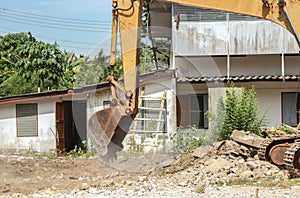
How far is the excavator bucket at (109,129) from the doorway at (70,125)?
7.54 meters

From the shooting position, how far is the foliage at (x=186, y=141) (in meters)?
16.2

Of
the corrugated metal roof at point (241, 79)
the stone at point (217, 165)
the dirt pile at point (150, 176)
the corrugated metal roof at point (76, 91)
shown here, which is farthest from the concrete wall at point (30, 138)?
the stone at point (217, 165)

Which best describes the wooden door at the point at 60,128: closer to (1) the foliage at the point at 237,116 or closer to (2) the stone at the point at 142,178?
(1) the foliage at the point at 237,116

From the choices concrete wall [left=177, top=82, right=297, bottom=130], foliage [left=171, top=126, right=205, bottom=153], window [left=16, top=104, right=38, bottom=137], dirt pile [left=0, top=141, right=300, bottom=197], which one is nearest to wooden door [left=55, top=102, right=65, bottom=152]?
window [left=16, top=104, right=38, bottom=137]

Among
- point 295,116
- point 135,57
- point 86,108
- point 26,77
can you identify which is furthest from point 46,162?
point 26,77

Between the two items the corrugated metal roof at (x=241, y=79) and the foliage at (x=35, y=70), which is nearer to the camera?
the corrugated metal roof at (x=241, y=79)

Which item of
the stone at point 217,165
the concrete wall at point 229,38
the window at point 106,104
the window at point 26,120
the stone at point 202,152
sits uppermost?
the concrete wall at point 229,38

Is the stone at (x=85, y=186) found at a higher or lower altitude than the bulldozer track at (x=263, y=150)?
lower

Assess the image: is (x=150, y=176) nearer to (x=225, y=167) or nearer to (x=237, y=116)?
(x=225, y=167)

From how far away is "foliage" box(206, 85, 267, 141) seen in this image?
15711 millimetres

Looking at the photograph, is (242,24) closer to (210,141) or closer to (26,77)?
(210,141)

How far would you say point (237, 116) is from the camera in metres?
15.8

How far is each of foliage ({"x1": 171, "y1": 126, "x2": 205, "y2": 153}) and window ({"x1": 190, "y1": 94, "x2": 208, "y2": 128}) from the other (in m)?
2.44

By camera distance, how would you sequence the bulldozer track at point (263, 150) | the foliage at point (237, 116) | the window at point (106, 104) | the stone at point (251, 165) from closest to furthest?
the stone at point (251, 165) < the bulldozer track at point (263, 150) < the foliage at point (237, 116) < the window at point (106, 104)
